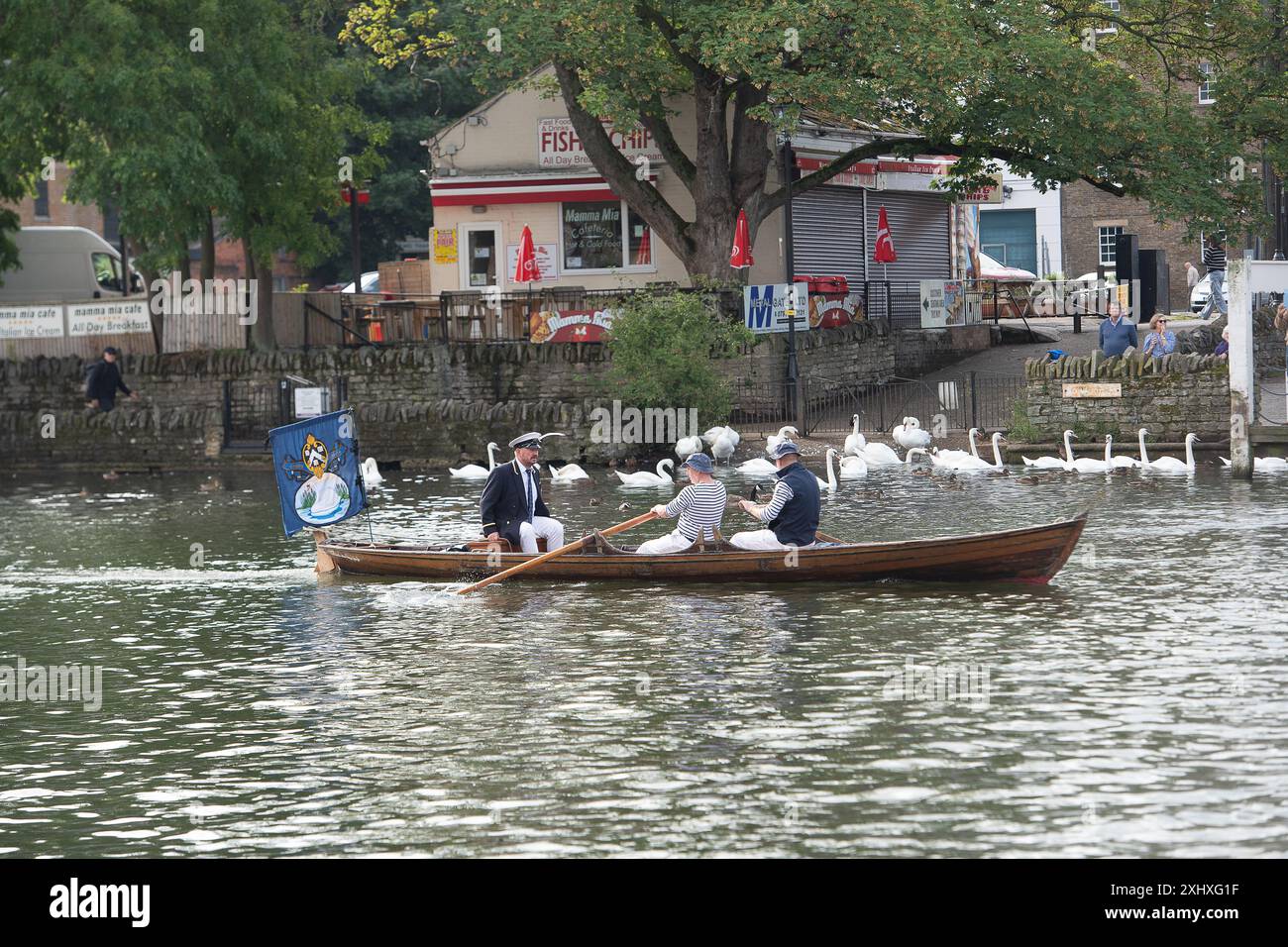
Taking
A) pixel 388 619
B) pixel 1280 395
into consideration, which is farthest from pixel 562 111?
pixel 388 619

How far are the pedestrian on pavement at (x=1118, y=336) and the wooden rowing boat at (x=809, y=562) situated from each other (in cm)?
1416

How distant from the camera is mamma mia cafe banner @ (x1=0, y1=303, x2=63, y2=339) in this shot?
40.5 meters

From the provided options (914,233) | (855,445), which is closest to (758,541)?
(855,445)

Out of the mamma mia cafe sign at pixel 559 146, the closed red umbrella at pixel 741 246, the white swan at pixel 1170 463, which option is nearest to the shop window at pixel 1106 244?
the mamma mia cafe sign at pixel 559 146

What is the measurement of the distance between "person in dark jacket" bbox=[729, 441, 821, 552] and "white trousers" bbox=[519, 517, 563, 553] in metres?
2.32

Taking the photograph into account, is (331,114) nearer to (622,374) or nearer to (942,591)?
(622,374)

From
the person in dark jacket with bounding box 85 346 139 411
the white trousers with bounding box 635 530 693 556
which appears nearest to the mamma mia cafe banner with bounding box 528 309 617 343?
the person in dark jacket with bounding box 85 346 139 411

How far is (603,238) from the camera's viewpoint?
139 feet

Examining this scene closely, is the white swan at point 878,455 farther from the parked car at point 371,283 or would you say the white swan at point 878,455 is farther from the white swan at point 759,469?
the parked car at point 371,283

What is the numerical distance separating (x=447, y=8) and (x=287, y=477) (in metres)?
37.6

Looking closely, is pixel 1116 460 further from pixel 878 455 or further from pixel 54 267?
pixel 54 267

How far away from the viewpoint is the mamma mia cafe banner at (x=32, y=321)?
40.5 metres

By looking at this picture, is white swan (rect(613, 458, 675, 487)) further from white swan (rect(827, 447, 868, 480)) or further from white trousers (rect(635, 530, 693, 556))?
white trousers (rect(635, 530, 693, 556))

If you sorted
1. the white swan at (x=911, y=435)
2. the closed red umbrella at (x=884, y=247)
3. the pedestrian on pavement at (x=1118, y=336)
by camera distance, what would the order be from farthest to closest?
1. the closed red umbrella at (x=884, y=247)
2. the pedestrian on pavement at (x=1118, y=336)
3. the white swan at (x=911, y=435)
